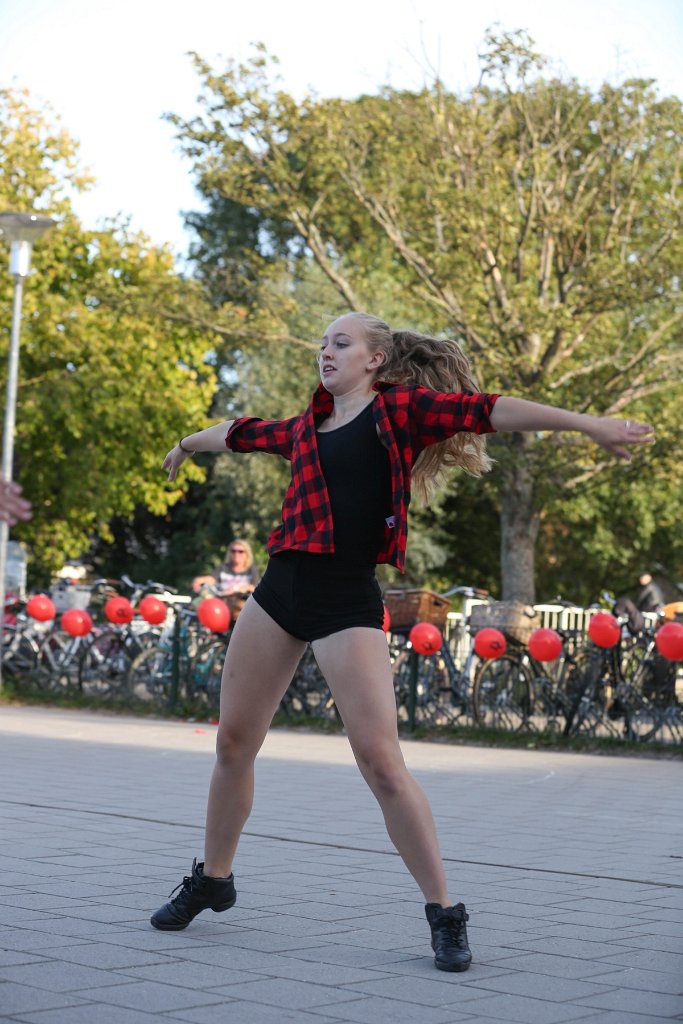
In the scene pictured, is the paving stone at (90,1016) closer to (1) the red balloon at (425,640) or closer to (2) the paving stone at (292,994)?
(2) the paving stone at (292,994)

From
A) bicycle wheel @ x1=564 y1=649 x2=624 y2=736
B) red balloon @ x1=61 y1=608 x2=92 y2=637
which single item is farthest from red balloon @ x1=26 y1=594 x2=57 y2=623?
bicycle wheel @ x1=564 y1=649 x2=624 y2=736

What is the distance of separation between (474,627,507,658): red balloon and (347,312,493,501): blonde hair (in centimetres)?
891

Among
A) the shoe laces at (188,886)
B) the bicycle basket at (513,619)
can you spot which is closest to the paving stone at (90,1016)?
the shoe laces at (188,886)

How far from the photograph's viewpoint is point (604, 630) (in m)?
13.1

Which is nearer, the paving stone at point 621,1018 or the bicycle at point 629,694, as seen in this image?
the paving stone at point 621,1018

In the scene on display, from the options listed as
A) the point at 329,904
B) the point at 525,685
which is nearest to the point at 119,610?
the point at 525,685

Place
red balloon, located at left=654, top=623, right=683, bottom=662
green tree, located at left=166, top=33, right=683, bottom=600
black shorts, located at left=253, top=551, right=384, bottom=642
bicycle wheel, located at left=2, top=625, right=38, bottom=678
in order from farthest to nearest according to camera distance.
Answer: green tree, located at left=166, top=33, right=683, bottom=600, bicycle wheel, located at left=2, top=625, right=38, bottom=678, red balloon, located at left=654, top=623, right=683, bottom=662, black shorts, located at left=253, top=551, right=384, bottom=642

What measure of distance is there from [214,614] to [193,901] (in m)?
9.95

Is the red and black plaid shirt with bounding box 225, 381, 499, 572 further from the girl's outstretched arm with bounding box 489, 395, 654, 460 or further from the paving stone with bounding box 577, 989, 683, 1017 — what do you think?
the paving stone with bounding box 577, 989, 683, 1017

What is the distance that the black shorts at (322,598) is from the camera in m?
4.54

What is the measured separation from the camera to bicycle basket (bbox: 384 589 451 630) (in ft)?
47.7

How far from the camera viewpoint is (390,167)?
22.9 meters

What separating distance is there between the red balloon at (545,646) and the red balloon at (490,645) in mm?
346

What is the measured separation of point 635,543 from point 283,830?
2885cm
